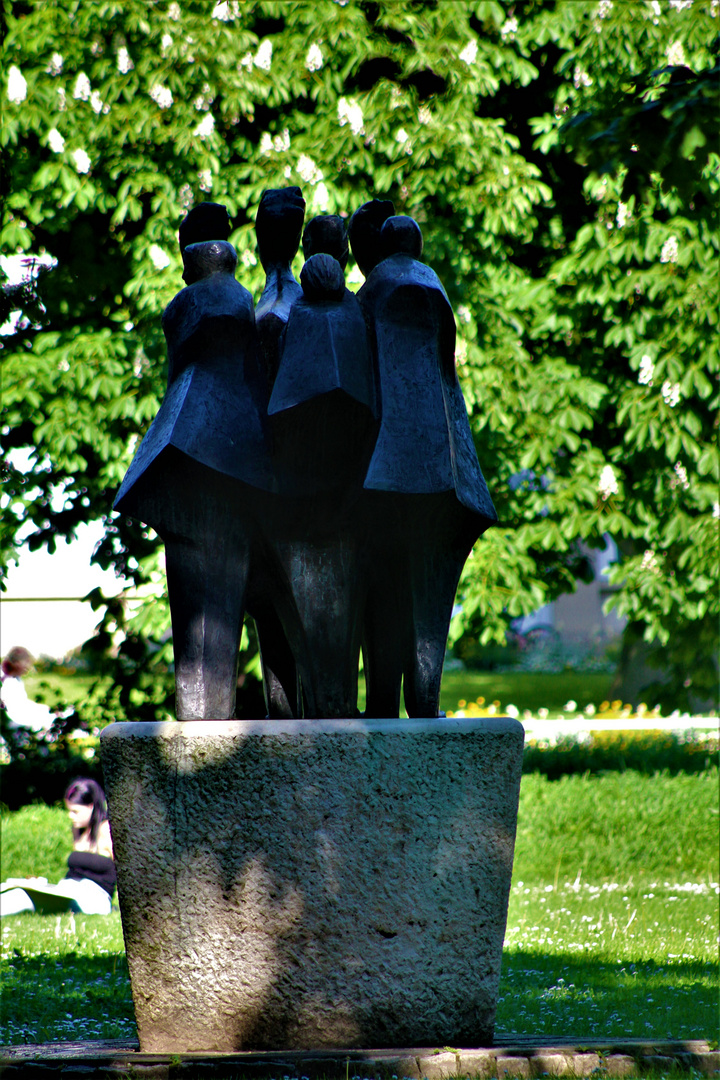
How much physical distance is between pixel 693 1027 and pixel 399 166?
18.4ft

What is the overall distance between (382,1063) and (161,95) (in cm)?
648

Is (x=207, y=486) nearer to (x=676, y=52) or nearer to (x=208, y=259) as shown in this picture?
(x=208, y=259)

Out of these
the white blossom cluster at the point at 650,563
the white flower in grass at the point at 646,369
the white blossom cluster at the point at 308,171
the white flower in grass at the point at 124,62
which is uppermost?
the white flower in grass at the point at 124,62

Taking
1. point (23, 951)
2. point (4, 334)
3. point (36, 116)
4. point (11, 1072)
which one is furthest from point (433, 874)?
point (4, 334)

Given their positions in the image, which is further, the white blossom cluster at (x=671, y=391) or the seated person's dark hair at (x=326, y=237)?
the white blossom cluster at (x=671, y=391)

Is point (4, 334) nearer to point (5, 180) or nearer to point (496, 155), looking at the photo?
point (5, 180)

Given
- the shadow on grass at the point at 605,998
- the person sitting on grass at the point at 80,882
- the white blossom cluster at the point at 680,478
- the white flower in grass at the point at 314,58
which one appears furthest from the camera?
the white blossom cluster at the point at 680,478

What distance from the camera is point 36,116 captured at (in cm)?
786

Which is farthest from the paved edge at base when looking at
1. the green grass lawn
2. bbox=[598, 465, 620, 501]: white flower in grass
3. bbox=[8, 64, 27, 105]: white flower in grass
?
bbox=[8, 64, 27, 105]: white flower in grass

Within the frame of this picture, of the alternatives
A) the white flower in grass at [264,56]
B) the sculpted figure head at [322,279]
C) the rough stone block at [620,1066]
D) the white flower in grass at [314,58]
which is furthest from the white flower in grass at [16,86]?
the rough stone block at [620,1066]

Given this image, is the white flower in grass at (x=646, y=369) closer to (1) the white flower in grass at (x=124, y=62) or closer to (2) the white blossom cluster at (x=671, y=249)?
(2) the white blossom cluster at (x=671, y=249)

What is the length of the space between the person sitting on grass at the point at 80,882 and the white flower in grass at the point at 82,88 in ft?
15.2

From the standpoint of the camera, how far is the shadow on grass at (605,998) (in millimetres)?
4180

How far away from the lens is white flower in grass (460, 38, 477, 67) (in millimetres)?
7926
